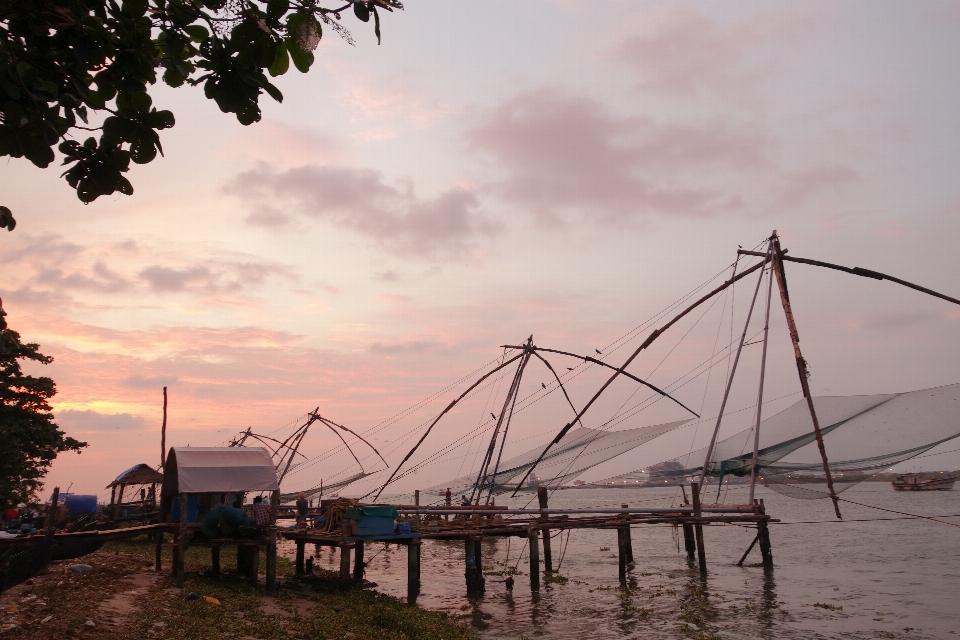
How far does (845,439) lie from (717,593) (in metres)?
5.84

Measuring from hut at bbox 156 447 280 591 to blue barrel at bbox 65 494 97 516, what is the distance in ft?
38.4

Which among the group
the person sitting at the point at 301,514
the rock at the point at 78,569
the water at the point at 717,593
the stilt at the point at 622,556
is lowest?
the water at the point at 717,593

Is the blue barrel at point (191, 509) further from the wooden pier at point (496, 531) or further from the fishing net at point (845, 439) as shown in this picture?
the fishing net at point (845, 439)

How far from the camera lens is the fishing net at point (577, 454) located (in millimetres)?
20797

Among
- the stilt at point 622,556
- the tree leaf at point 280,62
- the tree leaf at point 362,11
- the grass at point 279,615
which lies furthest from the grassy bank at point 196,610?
the tree leaf at point 362,11

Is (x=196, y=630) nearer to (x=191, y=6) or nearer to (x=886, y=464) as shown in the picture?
(x=191, y=6)

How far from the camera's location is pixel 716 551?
30781mm

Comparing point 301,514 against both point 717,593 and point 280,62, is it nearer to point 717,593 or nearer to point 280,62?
point 717,593

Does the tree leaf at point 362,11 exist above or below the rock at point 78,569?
above

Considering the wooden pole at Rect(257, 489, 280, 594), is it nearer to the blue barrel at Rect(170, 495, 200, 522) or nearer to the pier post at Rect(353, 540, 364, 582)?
the blue barrel at Rect(170, 495, 200, 522)

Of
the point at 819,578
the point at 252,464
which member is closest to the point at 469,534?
the point at 252,464

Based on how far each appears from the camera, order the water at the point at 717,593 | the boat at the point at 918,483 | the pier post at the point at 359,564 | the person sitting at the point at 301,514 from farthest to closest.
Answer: the boat at the point at 918,483
the person sitting at the point at 301,514
the pier post at the point at 359,564
the water at the point at 717,593

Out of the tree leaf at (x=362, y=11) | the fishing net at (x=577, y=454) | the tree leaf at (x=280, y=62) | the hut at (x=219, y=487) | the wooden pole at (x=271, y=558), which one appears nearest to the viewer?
the tree leaf at (x=362, y=11)

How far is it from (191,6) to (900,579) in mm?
24171
